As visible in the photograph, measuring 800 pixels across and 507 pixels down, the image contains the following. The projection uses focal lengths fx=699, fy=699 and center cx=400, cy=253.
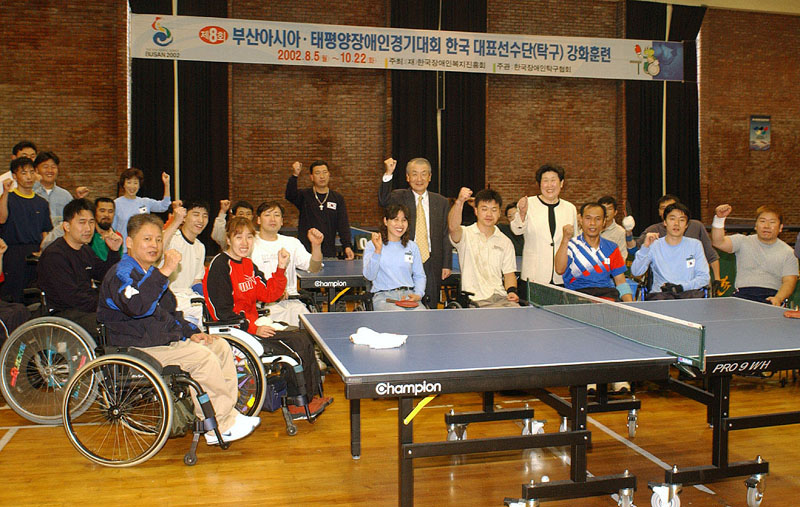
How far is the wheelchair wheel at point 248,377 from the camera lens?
4.00 meters

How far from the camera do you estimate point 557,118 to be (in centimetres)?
1259

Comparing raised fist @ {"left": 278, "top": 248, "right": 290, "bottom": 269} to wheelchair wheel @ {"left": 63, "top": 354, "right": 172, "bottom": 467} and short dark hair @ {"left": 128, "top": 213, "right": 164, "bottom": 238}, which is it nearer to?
short dark hair @ {"left": 128, "top": 213, "right": 164, "bottom": 238}

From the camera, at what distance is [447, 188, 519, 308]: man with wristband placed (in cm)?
507

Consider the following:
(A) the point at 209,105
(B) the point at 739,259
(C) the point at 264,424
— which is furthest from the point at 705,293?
(A) the point at 209,105

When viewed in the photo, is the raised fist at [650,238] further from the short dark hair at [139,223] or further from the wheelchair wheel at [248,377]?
the short dark hair at [139,223]

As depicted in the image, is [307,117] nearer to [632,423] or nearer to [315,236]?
[315,236]

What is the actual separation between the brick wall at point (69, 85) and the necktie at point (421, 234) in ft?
22.9

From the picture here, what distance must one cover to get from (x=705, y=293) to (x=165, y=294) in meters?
3.70

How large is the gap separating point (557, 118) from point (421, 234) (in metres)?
7.95

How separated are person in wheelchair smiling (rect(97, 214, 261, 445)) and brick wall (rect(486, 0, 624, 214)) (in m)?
9.18

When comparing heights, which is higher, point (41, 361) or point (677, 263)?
point (677, 263)

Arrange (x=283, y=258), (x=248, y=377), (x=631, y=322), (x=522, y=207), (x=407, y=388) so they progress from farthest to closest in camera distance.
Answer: (x=522, y=207)
(x=283, y=258)
(x=248, y=377)
(x=631, y=322)
(x=407, y=388)

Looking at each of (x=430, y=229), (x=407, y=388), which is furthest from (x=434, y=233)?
(x=407, y=388)

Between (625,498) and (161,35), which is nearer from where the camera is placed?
(625,498)
